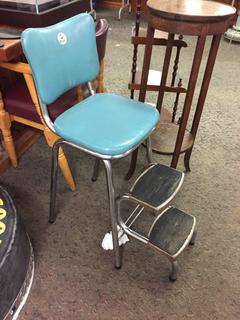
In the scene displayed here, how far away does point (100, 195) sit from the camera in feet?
4.98

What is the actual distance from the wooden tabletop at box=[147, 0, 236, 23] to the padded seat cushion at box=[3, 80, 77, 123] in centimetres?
55

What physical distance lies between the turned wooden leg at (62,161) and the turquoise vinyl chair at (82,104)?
0.75 feet

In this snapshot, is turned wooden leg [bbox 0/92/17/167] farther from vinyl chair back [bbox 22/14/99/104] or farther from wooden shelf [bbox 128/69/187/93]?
wooden shelf [bbox 128/69/187/93]

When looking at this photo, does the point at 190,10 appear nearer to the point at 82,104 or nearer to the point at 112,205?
the point at 82,104

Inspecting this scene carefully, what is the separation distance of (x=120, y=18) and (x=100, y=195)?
330cm

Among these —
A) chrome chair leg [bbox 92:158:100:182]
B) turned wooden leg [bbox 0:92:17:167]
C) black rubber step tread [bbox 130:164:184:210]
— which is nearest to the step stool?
black rubber step tread [bbox 130:164:184:210]

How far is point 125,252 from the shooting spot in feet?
4.16

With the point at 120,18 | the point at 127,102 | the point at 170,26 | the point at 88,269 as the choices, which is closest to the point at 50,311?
the point at 88,269

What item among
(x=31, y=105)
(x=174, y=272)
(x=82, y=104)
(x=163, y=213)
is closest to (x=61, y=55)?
(x=82, y=104)

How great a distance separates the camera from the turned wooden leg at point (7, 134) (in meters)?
1.42

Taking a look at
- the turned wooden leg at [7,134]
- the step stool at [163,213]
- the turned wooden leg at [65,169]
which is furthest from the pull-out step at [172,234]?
the turned wooden leg at [7,134]

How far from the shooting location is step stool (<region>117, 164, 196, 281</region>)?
1.10 metres

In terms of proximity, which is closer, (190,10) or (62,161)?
(190,10)

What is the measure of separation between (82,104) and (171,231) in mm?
626
